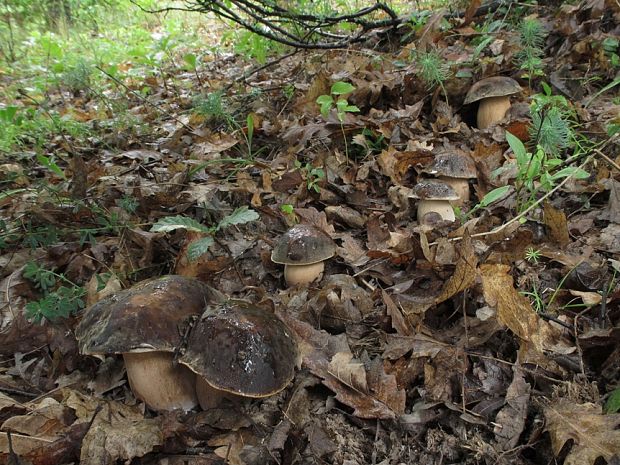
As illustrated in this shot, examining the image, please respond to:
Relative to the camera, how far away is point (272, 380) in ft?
5.97

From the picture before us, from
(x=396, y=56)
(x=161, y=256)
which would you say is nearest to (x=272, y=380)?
(x=161, y=256)

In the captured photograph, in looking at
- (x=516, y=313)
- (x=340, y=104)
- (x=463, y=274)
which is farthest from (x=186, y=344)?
(x=340, y=104)

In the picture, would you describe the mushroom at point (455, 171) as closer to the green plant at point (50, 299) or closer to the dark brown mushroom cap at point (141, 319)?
the dark brown mushroom cap at point (141, 319)

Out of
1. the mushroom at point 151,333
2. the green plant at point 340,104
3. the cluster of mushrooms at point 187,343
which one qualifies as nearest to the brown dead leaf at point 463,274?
the cluster of mushrooms at point 187,343

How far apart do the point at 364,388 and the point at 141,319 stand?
1.14 metres

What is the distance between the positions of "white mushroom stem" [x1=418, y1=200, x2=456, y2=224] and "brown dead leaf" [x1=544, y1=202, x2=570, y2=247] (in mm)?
737

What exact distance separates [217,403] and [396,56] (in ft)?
17.1

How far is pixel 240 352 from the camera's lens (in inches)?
71.8

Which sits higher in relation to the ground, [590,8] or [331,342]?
[590,8]

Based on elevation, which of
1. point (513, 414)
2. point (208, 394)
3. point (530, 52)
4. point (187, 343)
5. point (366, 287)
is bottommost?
point (208, 394)

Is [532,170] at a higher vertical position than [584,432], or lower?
higher

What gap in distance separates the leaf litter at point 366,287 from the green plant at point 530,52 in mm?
141

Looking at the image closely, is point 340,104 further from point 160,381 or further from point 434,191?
point 160,381

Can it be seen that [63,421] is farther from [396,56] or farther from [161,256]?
[396,56]
